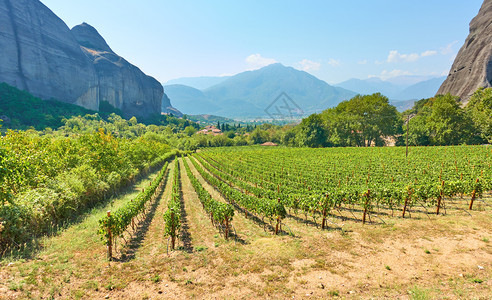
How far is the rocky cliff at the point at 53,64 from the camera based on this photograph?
10275 centimetres

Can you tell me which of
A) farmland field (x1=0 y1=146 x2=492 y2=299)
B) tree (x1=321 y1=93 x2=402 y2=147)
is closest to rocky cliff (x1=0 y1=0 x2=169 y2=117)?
farmland field (x1=0 y1=146 x2=492 y2=299)

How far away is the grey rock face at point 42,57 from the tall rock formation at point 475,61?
8574 inches

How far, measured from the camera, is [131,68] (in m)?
174

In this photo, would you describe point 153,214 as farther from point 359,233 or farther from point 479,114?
point 479,114

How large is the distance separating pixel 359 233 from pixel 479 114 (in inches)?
2488

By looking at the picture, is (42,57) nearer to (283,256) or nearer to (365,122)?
(283,256)

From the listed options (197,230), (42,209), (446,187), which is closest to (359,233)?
(446,187)

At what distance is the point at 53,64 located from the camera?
4584 inches

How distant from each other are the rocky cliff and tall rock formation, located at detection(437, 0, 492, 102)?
21801 centimetres

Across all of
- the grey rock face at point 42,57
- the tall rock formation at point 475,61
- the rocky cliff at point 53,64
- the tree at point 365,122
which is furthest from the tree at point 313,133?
the rocky cliff at point 53,64

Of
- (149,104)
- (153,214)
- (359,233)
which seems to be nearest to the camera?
(359,233)

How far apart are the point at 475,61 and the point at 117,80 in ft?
745

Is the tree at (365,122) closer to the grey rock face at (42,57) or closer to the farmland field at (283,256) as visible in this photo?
the farmland field at (283,256)

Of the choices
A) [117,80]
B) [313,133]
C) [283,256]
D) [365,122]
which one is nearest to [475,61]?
[365,122]
